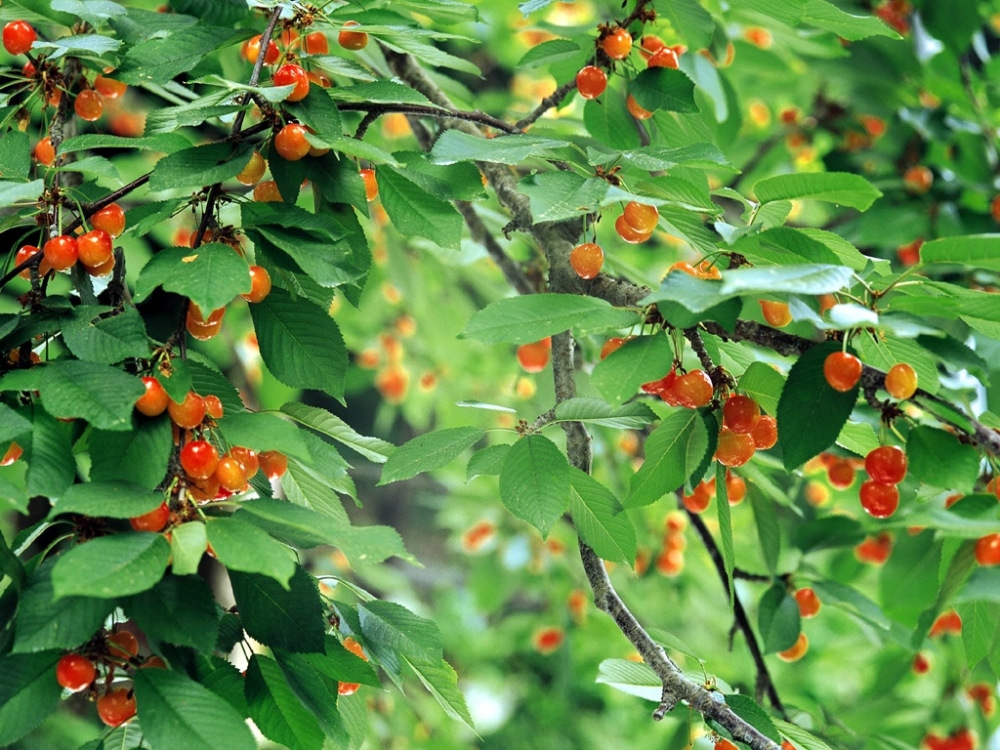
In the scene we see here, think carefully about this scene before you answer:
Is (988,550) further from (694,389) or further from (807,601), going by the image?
(807,601)

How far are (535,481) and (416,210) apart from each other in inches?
10.2

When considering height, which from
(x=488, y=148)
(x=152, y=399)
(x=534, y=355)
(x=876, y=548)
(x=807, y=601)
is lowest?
(x=876, y=548)

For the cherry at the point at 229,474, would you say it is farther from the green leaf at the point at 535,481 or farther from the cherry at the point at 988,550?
the cherry at the point at 988,550

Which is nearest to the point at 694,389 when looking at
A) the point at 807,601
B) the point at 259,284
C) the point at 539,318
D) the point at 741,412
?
the point at 741,412

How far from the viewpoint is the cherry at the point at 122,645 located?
2.21ft

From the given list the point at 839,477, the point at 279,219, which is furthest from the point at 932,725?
the point at 279,219

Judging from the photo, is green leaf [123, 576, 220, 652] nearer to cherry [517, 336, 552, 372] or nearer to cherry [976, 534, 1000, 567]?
cherry [976, 534, 1000, 567]

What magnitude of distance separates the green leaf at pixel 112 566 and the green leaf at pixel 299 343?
8.7 inches

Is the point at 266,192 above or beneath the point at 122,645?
above

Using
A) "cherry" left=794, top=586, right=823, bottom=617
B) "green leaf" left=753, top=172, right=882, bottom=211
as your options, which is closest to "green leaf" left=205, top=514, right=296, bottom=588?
"green leaf" left=753, top=172, right=882, bottom=211

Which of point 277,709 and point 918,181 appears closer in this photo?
point 277,709

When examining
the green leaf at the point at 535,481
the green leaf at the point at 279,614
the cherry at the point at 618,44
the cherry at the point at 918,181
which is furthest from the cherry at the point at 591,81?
the cherry at the point at 918,181

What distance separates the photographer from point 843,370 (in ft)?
2.30

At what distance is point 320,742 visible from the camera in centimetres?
71
